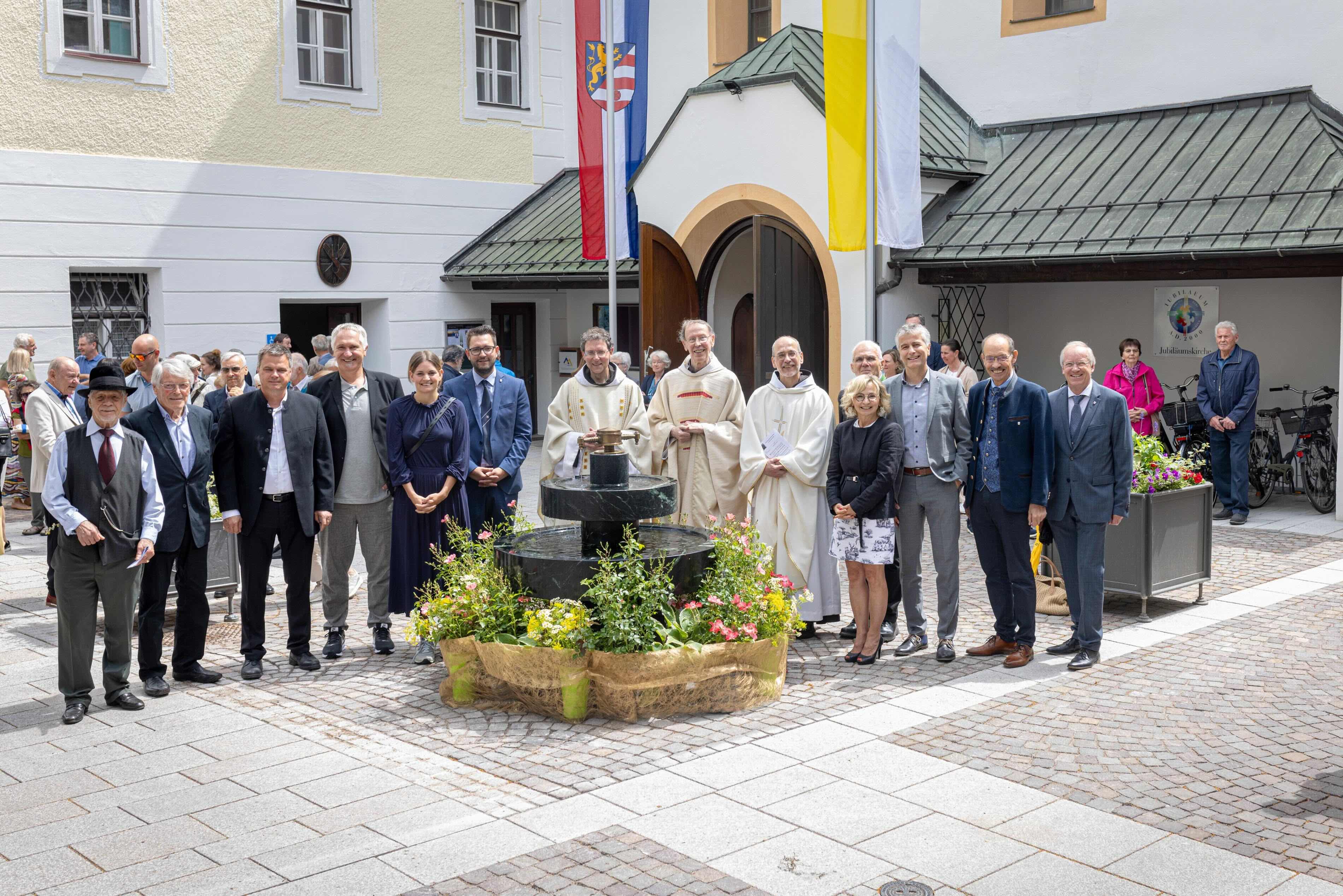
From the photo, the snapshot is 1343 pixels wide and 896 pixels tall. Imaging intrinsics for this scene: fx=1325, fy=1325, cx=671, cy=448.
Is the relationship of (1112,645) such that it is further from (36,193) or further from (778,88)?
(36,193)

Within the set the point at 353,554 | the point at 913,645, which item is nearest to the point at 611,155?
the point at 353,554

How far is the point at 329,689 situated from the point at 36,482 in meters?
5.02

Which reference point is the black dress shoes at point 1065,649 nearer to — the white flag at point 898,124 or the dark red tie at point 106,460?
the dark red tie at point 106,460

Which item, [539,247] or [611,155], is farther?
[539,247]

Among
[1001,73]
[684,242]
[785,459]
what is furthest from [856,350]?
[1001,73]

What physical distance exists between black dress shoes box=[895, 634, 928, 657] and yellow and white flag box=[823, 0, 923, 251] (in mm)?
5527

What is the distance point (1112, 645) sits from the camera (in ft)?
25.5

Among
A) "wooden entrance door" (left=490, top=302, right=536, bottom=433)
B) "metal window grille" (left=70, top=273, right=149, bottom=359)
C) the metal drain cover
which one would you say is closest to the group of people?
the metal drain cover

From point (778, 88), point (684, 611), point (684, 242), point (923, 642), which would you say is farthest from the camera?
point (684, 242)

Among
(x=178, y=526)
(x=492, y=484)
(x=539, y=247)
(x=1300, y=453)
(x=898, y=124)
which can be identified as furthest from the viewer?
(x=539, y=247)

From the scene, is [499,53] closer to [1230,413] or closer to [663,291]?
[663,291]

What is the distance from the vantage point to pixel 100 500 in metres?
6.56

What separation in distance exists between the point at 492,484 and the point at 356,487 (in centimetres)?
80

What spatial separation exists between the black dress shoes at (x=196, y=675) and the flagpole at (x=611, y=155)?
24.8ft
